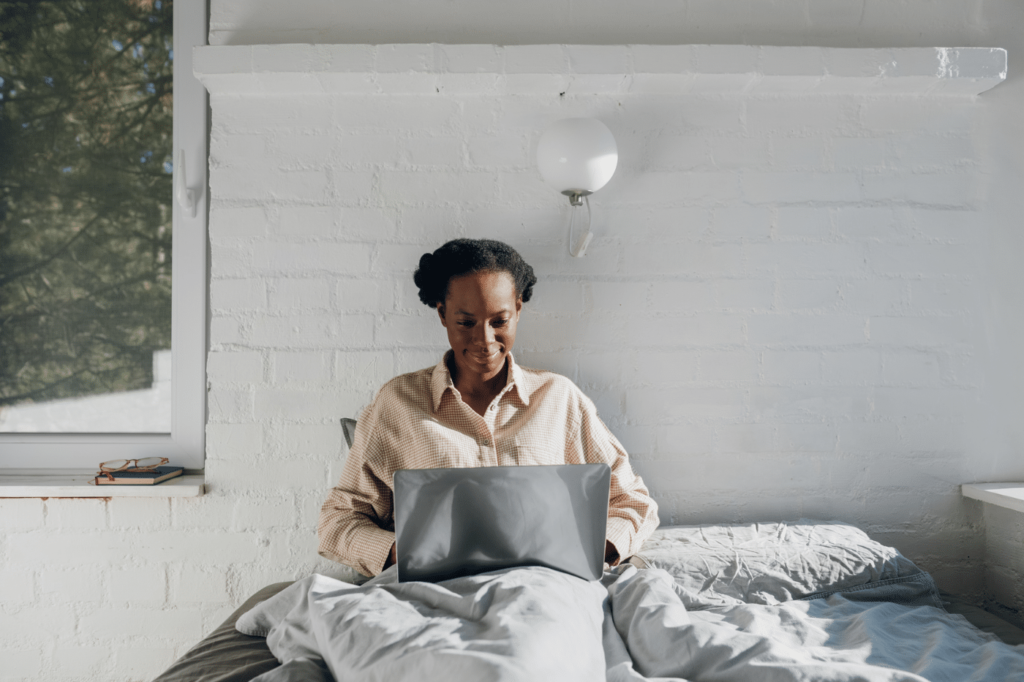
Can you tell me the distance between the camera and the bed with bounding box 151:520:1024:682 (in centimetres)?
83

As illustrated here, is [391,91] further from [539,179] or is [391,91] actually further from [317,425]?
[317,425]

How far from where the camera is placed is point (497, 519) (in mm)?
1073

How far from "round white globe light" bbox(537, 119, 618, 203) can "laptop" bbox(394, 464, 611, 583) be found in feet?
2.73

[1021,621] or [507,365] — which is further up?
[507,365]

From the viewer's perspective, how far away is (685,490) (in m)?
1.85

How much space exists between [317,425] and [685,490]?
42.1 inches

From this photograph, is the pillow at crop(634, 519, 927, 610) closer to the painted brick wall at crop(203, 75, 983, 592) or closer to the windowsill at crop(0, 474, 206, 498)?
the painted brick wall at crop(203, 75, 983, 592)

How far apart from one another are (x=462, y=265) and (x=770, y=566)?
3.15 feet

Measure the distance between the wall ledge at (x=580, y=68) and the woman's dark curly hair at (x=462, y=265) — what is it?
20.9 inches

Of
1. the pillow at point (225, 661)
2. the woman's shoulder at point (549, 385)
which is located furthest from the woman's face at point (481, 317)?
the pillow at point (225, 661)

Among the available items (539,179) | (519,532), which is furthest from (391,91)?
(519,532)

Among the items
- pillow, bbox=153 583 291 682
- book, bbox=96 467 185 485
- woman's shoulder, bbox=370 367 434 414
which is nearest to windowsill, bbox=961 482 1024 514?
woman's shoulder, bbox=370 367 434 414

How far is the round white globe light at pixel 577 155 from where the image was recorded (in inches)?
64.2

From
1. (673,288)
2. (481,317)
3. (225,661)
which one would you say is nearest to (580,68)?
(673,288)
